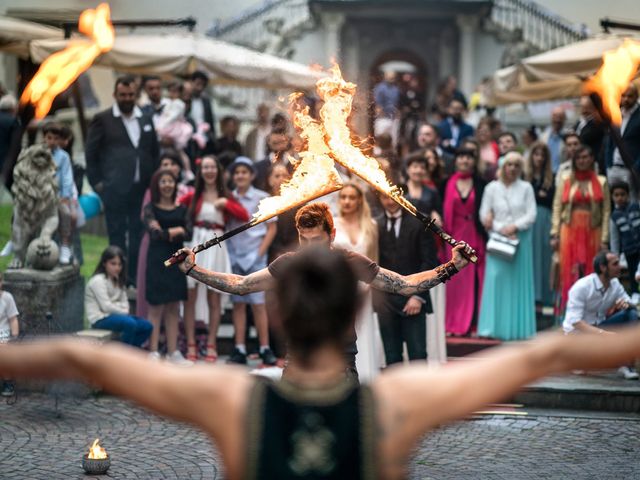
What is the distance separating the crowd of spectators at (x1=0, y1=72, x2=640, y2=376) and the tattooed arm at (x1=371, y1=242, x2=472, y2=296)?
10.9ft

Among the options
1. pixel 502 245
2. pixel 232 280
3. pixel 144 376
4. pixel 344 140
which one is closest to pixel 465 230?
pixel 502 245

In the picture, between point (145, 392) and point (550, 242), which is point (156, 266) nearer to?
point (550, 242)

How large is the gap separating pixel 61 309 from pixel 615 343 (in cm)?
883

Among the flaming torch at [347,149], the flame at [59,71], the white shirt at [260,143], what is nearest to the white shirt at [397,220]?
the flaming torch at [347,149]

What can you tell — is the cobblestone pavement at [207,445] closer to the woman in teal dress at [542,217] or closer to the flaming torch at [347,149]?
the flaming torch at [347,149]

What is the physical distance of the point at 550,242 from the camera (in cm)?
1298

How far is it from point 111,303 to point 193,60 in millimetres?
4233

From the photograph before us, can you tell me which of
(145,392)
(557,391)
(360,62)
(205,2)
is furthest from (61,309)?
(360,62)

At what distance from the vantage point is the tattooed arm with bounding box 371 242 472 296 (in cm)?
667

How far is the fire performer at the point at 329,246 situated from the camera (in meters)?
6.57

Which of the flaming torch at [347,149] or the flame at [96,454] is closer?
the flaming torch at [347,149]

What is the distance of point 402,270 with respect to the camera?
10.1 metres

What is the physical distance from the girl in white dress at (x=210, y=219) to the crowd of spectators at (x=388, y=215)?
1cm

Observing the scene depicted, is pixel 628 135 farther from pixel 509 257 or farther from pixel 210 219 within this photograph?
pixel 210 219
